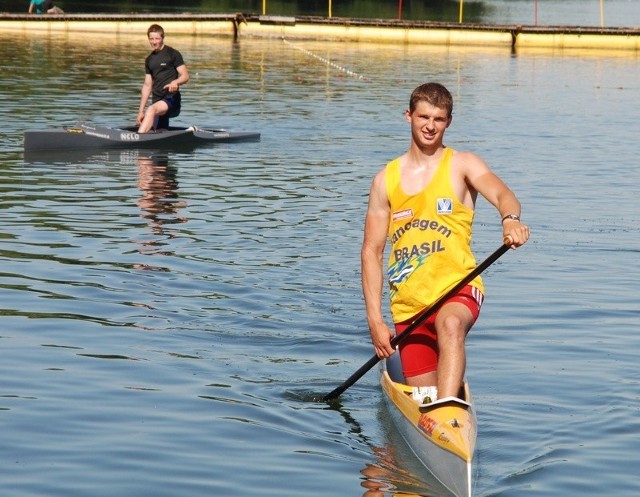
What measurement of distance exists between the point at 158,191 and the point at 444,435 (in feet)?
36.9

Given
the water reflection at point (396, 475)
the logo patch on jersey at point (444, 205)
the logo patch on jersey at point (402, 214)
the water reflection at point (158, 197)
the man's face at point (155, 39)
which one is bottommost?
the water reflection at point (396, 475)

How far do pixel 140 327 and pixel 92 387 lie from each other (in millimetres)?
1634

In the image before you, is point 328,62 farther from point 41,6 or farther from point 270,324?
point 270,324

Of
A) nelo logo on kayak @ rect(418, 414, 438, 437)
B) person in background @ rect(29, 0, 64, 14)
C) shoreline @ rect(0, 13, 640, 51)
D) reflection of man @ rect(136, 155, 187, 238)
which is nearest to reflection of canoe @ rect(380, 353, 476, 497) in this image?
nelo logo on kayak @ rect(418, 414, 438, 437)

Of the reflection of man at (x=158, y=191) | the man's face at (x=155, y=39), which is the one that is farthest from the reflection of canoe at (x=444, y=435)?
the man's face at (x=155, y=39)

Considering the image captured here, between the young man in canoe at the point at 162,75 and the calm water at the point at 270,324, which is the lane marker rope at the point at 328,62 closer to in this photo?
the calm water at the point at 270,324

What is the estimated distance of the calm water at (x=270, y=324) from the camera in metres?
7.51

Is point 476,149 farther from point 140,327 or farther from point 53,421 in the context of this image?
point 53,421

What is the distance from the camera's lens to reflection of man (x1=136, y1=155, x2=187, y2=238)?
15.5 m

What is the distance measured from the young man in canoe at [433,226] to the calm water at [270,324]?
784 millimetres

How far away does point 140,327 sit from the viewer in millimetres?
10430

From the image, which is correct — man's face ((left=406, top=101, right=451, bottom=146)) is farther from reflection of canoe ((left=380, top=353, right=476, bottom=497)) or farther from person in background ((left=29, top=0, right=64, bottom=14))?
person in background ((left=29, top=0, right=64, bottom=14))

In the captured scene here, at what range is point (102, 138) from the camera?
20812 millimetres

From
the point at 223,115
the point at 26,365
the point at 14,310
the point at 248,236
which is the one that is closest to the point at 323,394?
the point at 26,365
